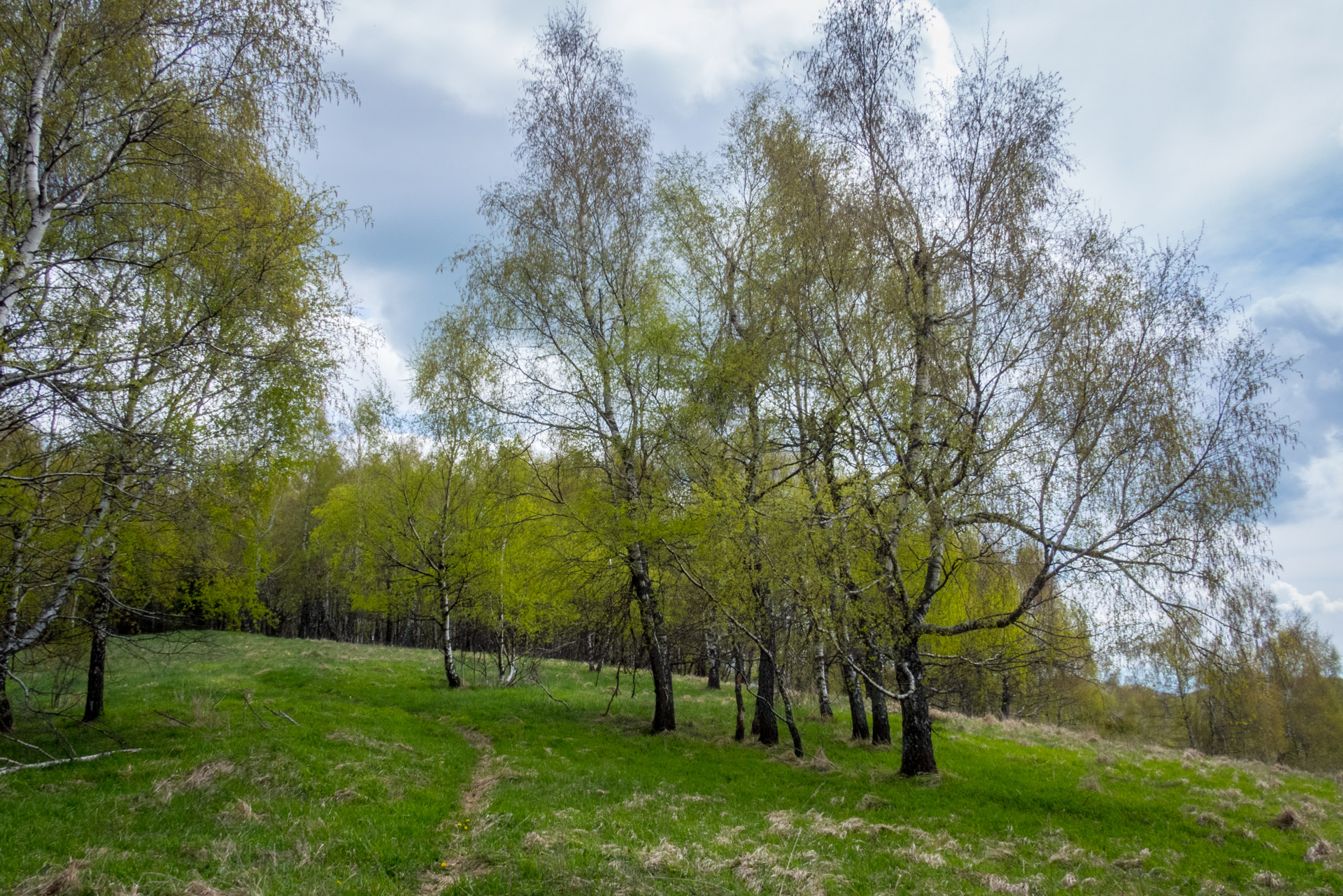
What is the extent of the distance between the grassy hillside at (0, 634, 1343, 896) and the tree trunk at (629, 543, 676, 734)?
70 centimetres

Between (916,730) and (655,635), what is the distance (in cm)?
541

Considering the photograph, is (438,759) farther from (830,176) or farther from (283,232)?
(830,176)

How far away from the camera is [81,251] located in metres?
6.96

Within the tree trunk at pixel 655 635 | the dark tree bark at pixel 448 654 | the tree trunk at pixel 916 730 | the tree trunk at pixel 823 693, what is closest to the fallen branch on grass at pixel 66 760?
the tree trunk at pixel 655 635

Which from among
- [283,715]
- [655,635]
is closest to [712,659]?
[655,635]

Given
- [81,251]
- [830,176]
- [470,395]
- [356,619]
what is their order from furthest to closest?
1. [356,619]
2. [470,395]
3. [830,176]
4. [81,251]

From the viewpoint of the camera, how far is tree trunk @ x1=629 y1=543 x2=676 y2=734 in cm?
1314

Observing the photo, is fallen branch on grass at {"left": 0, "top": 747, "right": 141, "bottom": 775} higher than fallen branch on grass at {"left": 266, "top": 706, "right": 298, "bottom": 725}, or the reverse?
fallen branch on grass at {"left": 0, "top": 747, "right": 141, "bottom": 775}

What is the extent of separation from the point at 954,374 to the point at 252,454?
1018cm

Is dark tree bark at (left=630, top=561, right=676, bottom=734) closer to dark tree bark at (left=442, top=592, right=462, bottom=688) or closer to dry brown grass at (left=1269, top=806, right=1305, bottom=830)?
dark tree bark at (left=442, top=592, right=462, bottom=688)

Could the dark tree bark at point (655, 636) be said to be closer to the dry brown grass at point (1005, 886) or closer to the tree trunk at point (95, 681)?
the dry brown grass at point (1005, 886)

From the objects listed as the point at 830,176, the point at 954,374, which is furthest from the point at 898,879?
the point at 830,176

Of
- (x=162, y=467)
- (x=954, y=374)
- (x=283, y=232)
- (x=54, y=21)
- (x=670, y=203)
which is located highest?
(x=670, y=203)

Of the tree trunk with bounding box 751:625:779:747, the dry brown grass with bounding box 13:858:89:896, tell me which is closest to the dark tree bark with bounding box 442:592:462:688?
the tree trunk with bounding box 751:625:779:747
